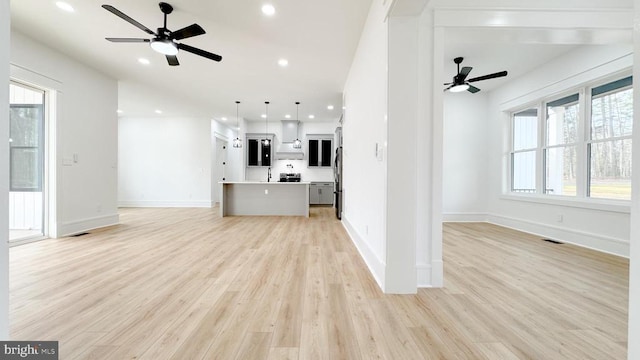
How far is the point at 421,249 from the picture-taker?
2227 mm

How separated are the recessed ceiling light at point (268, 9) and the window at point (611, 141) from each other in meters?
4.61

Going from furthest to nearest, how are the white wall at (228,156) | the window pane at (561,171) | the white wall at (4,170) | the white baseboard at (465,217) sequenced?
1. the white wall at (228,156)
2. the white baseboard at (465,217)
3. the window pane at (561,171)
4. the white wall at (4,170)

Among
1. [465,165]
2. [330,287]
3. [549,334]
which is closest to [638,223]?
[549,334]

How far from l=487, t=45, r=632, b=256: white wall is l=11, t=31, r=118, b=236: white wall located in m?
7.70

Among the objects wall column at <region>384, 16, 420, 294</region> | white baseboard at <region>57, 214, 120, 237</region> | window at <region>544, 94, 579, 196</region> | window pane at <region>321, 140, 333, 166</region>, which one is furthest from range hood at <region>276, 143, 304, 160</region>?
wall column at <region>384, 16, 420, 294</region>

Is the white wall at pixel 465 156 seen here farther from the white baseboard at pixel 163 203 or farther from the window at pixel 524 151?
the white baseboard at pixel 163 203

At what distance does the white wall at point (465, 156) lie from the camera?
5.54 m

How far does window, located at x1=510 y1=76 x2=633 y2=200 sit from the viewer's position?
3.38 meters

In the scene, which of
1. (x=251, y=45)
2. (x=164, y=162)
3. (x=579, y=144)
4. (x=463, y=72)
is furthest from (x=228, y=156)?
(x=579, y=144)

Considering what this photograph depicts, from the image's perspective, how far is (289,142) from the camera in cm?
843

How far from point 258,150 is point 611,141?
7795 millimetres

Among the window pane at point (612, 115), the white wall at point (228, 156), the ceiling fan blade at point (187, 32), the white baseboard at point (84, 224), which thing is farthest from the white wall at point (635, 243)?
the white wall at point (228, 156)

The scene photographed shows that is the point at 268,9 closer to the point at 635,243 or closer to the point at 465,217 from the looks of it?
the point at 635,243

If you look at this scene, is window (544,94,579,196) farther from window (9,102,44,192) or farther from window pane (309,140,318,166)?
window (9,102,44,192)
